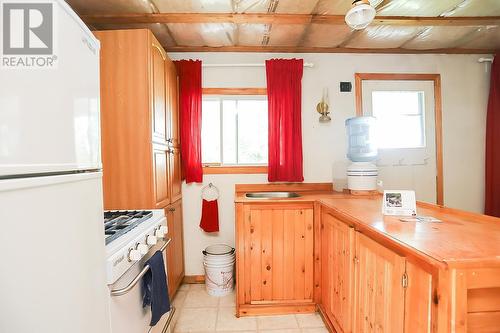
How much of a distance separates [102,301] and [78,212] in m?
0.36

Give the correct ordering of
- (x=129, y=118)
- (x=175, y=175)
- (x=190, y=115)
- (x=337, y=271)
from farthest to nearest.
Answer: (x=190, y=115) < (x=175, y=175) < (x=129, y=118) < (x=337, y=271)

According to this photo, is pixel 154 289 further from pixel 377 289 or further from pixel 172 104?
pixel 172 104

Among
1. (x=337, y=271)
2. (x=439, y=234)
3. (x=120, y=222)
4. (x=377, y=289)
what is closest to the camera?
(x=439, y=234)

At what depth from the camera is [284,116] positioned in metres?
2.48

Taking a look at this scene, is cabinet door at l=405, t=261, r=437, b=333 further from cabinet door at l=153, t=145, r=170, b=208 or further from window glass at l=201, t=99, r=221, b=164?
window glass at l=201, t=99, r=221, b=164

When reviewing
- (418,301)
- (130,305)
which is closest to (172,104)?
(130,305)

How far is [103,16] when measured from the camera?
6.31ft

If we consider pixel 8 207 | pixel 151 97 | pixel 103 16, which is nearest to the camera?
pixel 8 207

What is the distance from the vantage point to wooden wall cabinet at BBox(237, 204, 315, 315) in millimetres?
1995

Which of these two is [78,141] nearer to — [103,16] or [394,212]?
[394,212]

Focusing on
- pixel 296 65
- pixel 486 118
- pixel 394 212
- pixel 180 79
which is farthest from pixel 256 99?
pixel 486 118

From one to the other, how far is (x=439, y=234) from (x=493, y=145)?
8.15 ft

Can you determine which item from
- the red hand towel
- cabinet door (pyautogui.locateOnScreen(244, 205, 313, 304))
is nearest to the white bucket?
the red hand towel

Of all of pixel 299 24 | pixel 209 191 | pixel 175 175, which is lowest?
pixel 209 191
